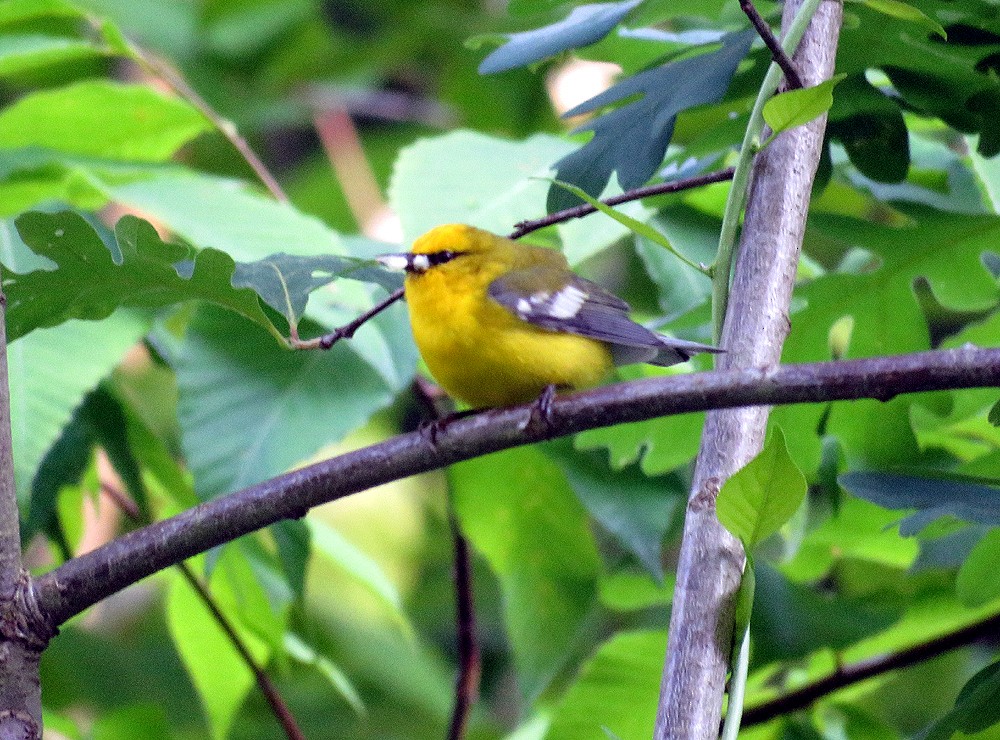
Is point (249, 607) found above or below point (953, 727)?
below

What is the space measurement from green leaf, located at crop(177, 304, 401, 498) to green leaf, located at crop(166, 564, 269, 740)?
526mm

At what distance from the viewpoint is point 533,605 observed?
1982 mm

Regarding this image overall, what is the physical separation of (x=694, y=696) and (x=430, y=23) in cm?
A: 400

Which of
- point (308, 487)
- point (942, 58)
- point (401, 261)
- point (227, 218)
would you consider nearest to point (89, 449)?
point (227, 218)

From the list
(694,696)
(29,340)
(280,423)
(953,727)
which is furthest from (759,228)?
(29,340)

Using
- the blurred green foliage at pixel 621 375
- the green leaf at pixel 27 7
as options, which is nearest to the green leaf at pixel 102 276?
the blurred green foliage at pixel 621 375

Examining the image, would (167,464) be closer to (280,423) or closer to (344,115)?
(280,423)

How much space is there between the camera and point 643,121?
4.67ft

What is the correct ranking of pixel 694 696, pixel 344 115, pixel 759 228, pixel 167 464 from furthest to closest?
pixel 344 115
pixel 167 464
pixel 759 228
pixel 694 696

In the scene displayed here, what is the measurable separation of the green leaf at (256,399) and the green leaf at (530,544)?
300mm

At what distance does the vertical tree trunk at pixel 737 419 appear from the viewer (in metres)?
1.06

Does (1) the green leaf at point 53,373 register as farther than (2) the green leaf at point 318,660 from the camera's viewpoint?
No

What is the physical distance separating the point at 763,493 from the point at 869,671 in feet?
3.17

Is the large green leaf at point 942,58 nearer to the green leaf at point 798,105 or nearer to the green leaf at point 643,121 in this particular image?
the green leaf at point 643,121
